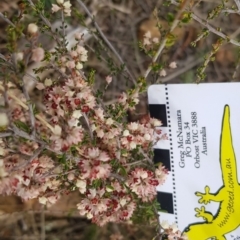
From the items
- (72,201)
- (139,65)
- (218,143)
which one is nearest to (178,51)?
(139,65)

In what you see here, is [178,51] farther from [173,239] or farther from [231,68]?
[173,239]

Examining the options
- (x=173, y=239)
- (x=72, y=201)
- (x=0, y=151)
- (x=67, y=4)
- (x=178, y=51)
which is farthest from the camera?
(x=178, y=51)

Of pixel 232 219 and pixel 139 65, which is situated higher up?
pixel 139 65

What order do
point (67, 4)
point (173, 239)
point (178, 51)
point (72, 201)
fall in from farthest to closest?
1. point (178, 51)
2. point (72, 201)
3. point (173, 239)
4. point (67, 4)

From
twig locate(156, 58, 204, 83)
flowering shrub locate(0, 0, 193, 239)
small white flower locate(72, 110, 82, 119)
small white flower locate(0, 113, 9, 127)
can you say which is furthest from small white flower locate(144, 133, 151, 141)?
twig locate(156, 58, 204, 83)

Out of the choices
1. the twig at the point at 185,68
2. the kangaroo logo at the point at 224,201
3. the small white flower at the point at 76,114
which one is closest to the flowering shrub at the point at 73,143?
the small white flower at the point at 76,114

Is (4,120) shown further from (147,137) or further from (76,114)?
(147,137)

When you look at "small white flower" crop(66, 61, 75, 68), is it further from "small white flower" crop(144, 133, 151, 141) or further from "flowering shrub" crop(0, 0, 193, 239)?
"small white flower" crop(144, 133, 151, 141)
